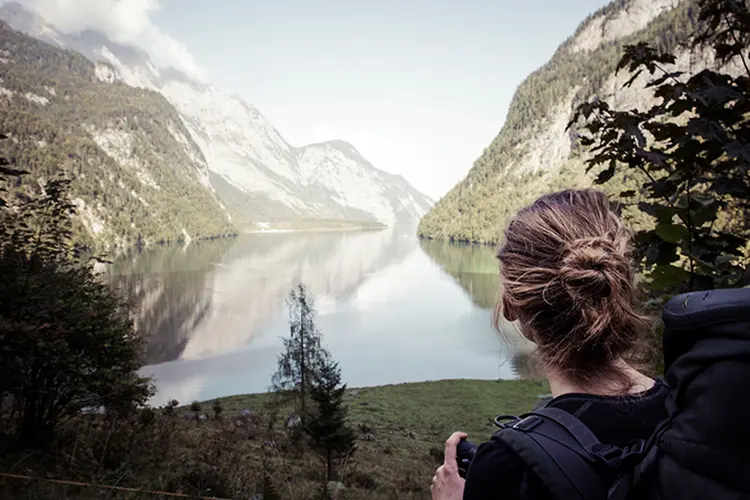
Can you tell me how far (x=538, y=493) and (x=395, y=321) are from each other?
60259mm

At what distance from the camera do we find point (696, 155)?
1702 millimetres

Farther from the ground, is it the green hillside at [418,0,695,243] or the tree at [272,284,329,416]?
the green hillside at [418,0,695,243]

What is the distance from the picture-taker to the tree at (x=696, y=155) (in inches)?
60.0

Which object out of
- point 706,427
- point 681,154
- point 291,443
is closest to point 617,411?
point 706,427

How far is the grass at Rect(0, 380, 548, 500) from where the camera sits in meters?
6.96

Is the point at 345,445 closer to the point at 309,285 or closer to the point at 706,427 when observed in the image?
the point at 706,427

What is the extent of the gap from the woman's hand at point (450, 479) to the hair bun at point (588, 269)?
1.61ft

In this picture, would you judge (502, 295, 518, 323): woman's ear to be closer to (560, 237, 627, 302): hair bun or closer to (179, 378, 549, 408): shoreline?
(560, 237, 627, 302): hair bun

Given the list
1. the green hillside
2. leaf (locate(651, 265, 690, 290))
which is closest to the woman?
leaf (locate(651, 265, 690, 290))

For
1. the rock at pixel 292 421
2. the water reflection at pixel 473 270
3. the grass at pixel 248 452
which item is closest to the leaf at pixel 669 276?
the grass at pixel 248 452

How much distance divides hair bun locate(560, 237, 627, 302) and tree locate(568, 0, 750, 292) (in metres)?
0.22

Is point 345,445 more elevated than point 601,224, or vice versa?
point 601,224

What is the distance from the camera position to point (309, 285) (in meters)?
86.1

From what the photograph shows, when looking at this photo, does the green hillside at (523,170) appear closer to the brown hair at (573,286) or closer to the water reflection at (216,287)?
the water reflection at (216,287)
